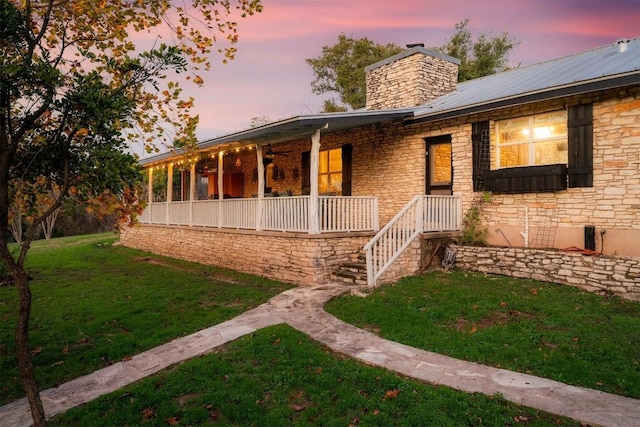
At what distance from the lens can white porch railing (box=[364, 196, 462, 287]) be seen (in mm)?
8758

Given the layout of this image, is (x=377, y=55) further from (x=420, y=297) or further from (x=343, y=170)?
(x=420, y=297)

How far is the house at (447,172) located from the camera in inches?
313

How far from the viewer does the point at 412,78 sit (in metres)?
12.9

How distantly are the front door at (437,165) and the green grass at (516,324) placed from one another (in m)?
3.16

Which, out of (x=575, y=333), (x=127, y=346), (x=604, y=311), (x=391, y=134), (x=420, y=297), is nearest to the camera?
(x=575, y=333)

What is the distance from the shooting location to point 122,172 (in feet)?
12.6

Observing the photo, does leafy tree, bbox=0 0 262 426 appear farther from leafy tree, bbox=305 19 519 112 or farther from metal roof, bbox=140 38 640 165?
leafy tree, bbox=305 19 519 112

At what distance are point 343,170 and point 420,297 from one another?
21.1 ft

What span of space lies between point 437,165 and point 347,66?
20.1 meters

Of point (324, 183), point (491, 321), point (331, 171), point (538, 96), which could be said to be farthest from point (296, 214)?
point (538, 96)

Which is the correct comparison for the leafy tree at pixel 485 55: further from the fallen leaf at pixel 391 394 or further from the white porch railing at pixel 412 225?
the fallen leaf at pixel 391 394

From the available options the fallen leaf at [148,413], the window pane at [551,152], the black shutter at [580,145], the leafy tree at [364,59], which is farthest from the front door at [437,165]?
the leafy tree at [364,59]

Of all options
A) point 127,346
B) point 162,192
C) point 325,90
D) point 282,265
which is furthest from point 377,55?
point 127,346

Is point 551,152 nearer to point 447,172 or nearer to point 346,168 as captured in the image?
point 447,172
